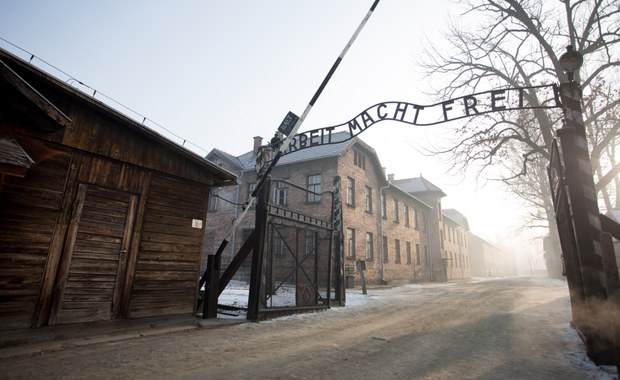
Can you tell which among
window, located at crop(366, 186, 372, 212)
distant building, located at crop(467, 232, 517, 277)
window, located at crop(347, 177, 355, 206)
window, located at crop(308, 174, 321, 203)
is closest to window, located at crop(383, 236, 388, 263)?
Result: window, located at crop(366, 186, 372, 212)

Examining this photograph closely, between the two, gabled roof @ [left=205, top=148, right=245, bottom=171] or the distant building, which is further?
the distant building

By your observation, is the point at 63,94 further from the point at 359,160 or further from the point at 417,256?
the point at 417,256

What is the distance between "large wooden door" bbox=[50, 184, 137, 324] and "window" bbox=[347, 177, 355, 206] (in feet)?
46.5

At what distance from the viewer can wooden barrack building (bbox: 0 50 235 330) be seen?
15.5ft

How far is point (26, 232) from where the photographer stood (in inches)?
192

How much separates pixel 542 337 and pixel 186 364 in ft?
18.3

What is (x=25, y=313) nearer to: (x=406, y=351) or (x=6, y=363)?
(x=6, y=363)

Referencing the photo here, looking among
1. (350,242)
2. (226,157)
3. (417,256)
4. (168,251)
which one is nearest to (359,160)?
(350,242)

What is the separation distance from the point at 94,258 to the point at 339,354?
15.1ft

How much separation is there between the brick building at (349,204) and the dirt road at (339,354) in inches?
352

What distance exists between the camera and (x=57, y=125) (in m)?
5.05

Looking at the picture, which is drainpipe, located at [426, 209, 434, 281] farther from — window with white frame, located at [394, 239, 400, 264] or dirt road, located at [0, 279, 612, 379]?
dirt road, located at [0, 279, 612, 379]

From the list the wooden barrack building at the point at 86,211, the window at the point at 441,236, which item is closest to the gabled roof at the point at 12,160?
the wooden barrack building at the point at 86,211

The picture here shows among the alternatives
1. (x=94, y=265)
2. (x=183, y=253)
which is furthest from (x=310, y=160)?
(x=94, y=265)
